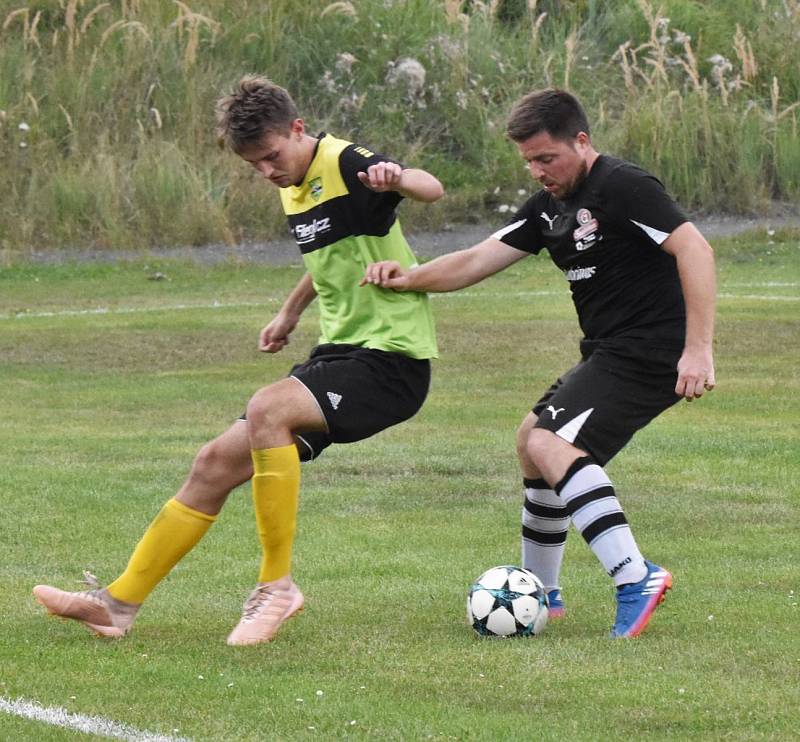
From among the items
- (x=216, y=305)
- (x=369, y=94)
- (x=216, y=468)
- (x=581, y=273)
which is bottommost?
(x=216, y=305)

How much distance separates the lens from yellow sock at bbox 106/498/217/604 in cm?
623

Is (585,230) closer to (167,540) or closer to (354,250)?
(354,250)

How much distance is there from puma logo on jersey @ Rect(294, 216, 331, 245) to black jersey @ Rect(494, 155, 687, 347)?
0.78 metres

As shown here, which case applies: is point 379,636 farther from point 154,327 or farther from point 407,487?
point 154,327

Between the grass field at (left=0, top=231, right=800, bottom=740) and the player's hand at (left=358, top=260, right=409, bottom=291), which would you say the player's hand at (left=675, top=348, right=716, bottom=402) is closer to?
the grass field at (left=0, top=231, right=800, bottom=740)

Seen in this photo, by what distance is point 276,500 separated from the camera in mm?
6102

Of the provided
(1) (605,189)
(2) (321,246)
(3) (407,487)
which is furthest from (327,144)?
(3) (407,487)

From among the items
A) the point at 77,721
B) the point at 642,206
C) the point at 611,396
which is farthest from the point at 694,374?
the point at 77,721

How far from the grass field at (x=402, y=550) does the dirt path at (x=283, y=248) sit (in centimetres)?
409

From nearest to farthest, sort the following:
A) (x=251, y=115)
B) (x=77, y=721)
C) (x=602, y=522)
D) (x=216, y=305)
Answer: (x=77, y=721) → (x=602, y=522) → (x=251, y=115) → (x=216, y=305)

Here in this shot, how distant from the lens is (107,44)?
2283 centimetres

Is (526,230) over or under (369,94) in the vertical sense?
over

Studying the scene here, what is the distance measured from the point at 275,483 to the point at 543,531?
106 cm

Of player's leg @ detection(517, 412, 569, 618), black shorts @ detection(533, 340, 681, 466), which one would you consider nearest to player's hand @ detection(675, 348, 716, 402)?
black shorts @ detection(533, 340, 681, 466)
